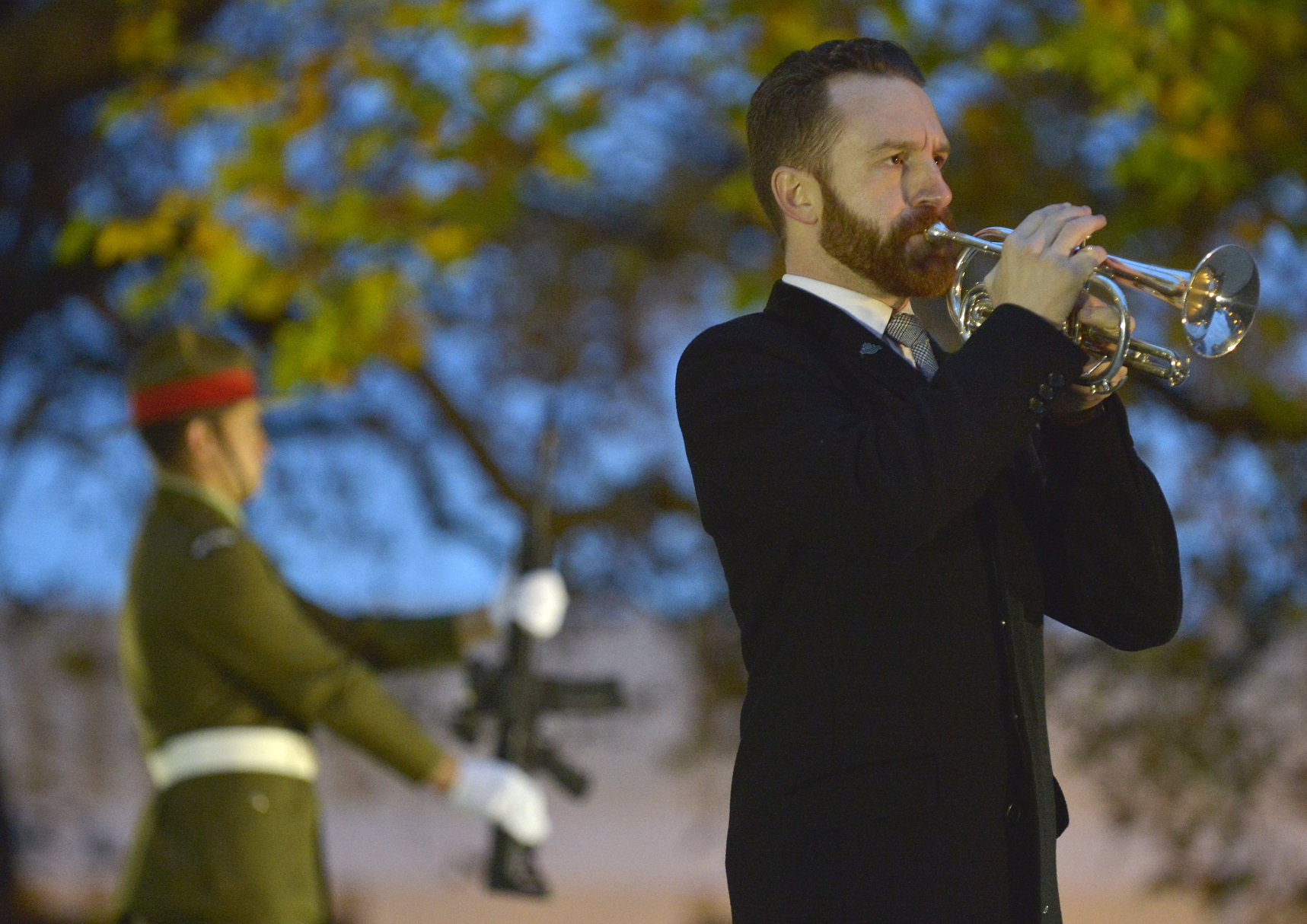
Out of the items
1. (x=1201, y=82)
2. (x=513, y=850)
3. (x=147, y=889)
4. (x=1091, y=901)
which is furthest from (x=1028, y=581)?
(x=1091, y=901)

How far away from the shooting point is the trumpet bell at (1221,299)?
89.7 inches

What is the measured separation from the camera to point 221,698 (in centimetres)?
366

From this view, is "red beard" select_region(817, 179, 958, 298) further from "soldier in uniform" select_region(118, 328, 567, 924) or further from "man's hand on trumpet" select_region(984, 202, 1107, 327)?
"soldier in uniform" select_region(118, 328, 567, 924)

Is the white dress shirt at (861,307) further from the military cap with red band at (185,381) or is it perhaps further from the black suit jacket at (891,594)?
the military cap with red band at (185,381)

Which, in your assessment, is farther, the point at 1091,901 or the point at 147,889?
the point at 1091,901

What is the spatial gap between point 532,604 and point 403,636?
410mm

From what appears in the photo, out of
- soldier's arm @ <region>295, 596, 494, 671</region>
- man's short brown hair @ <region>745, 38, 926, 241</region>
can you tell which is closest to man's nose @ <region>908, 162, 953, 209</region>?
man's short brown hair @ <region>745, 38, 926, 241</region>

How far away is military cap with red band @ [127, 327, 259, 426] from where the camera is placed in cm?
391

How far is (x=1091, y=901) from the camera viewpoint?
888 cm

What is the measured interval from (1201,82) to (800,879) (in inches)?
161

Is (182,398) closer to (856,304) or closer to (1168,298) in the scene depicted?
(856,304)

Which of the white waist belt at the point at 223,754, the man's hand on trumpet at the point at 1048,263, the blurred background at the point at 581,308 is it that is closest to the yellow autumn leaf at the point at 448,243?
the blurred background at the point at 581,308

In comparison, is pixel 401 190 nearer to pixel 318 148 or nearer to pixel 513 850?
pixel 318 148

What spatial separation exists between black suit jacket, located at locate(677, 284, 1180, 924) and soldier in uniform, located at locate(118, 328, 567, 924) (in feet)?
5.89
